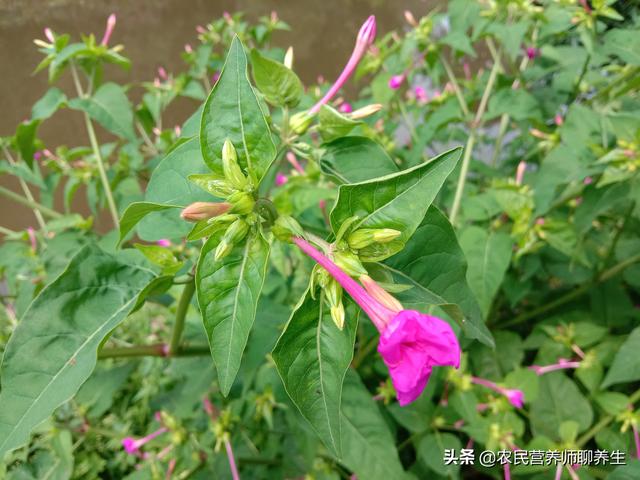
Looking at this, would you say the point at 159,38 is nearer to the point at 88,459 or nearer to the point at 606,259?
the point at 88,459

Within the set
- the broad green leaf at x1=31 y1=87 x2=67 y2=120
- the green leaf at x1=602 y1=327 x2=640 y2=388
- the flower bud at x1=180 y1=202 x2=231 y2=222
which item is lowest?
the green leaf at x1=602 y1=327 x2=640 y2=388

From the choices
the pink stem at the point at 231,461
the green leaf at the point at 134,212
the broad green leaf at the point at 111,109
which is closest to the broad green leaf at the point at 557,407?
the pink stem at the point at 231,461

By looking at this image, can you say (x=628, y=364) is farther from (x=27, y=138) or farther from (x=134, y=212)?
(x=27, y=138)

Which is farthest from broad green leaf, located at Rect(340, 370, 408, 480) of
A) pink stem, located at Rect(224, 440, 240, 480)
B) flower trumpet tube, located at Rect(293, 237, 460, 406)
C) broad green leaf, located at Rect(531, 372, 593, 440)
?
broad green leaf, located at Rect(531, 372, 593, 440)

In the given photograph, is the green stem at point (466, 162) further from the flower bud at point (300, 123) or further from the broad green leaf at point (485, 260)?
the flower bud at point (300, 123)

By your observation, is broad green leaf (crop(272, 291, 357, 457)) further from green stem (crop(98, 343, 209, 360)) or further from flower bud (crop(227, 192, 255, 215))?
green stem (crop(98, 343, 209, 360))

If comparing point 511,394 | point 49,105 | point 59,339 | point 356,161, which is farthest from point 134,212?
point 511,394
